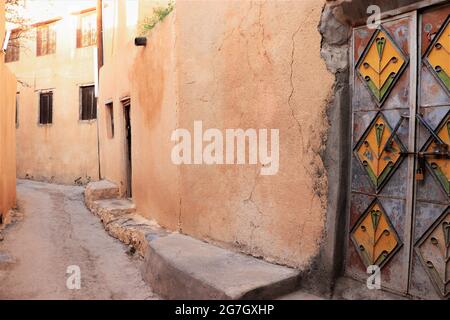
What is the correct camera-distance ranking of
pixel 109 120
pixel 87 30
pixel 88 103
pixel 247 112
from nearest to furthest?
pixel 247 112 → pixel 109 120 → pixel 88 103 → pixel 87 30

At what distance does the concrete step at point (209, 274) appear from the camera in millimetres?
2957

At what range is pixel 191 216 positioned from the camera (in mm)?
4641

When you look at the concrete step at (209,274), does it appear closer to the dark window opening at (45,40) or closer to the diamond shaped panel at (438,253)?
the diamond shaped panel at (438,253)

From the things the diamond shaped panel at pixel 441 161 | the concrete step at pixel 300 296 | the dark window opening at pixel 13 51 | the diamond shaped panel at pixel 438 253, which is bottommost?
the concrete step at pixel 300 296

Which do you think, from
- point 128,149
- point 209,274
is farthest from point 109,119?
point 209,274

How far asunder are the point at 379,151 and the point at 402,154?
7.2 inches

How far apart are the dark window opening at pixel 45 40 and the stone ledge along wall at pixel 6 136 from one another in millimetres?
7469

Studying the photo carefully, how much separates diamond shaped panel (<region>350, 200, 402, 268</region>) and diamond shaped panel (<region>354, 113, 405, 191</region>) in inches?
7.9

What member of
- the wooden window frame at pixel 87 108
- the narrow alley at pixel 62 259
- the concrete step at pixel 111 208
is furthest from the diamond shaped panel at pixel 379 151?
the wooden window frame at pixel 87 108

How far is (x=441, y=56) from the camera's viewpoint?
2.56 metres

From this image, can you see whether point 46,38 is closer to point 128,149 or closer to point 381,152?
point 128,149

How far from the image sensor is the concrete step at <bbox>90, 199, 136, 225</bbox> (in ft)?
22.0
